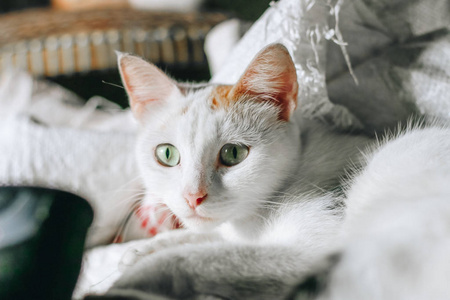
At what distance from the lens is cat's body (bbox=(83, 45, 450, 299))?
0.52 m

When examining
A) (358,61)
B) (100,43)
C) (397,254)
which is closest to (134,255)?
(397,254)

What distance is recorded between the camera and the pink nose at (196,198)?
0.59 meters

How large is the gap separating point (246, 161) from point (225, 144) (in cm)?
5

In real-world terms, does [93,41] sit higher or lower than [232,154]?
lower

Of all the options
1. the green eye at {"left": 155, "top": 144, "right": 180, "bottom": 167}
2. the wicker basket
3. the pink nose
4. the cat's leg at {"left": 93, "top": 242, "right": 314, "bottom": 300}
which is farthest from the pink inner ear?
the wicker basket

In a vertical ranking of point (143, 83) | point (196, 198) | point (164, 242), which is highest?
point (143, 83)

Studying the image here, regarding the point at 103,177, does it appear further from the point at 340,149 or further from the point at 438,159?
the point at 438,159

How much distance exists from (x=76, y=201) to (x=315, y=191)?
0.38m

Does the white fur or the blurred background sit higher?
the white fur

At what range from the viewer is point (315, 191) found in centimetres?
64

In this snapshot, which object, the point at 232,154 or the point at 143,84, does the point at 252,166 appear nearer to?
the point at 232,154

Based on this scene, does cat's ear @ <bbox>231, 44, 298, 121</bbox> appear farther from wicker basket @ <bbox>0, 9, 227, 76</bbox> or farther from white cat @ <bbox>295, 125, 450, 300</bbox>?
wicker basket @ <bbox>0, 9, 227, 76</bbox>

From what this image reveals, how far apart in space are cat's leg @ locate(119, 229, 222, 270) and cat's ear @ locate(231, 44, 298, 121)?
0.98ft

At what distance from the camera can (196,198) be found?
594mm
